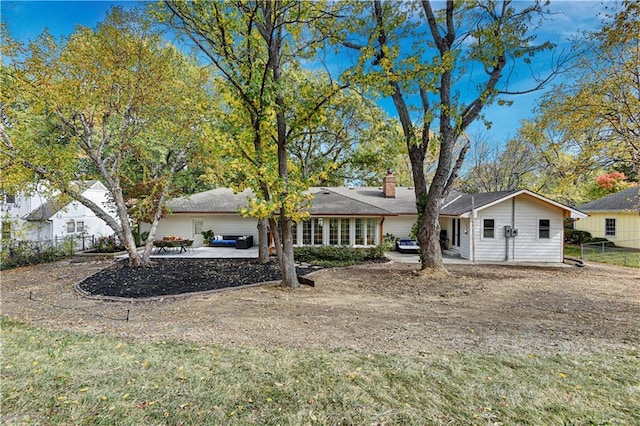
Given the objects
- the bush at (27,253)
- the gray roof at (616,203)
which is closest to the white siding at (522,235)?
the gray roof at (616,203)

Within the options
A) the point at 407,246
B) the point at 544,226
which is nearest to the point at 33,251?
the point at 407,246

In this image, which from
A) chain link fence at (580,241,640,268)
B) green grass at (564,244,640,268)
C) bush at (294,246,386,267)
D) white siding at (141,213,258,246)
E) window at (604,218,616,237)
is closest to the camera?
green grass at (564,244,640,268)

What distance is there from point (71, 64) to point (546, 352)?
1410 cm

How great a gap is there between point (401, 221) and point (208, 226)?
37.8ft

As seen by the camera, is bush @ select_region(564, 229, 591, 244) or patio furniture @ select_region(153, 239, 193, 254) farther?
bush @ select_region(564, 229, 591, 244)

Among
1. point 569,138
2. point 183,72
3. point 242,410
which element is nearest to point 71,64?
point 183,72

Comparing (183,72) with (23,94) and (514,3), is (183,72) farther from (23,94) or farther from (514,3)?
(514,3)

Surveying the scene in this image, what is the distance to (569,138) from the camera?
41.0 ft

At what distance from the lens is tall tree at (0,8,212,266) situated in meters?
9.81

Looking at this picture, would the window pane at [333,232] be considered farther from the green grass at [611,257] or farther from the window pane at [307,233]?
the green grass at [611,257]

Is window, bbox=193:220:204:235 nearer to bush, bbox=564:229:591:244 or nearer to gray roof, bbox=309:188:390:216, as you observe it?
gray roof, bbox=309:188:390:216

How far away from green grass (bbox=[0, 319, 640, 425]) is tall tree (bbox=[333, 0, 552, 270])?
7309 millimetres

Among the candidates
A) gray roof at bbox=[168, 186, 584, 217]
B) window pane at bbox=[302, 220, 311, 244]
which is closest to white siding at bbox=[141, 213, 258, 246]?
gray roof at bbox=[168, 186, 584, 217]

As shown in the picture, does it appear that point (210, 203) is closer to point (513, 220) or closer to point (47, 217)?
point (47, 217)
